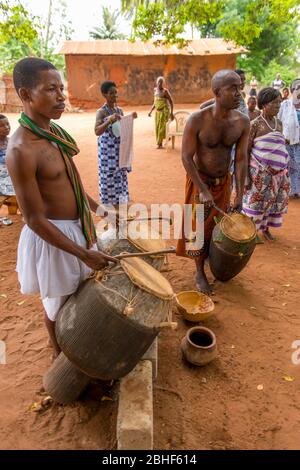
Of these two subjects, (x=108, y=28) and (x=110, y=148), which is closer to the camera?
(x=110, y=148)

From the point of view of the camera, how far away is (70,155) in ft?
6.59

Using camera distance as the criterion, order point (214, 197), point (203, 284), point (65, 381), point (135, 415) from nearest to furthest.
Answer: point (135, 415) < point (65, 381) < point (214, 197) < point (203, 284)

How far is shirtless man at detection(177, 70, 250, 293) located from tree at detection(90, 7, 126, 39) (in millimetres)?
27764

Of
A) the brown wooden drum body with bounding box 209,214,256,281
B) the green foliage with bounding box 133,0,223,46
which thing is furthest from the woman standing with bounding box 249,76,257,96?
the brown wooden drum body with bounding box 209,214,256,281

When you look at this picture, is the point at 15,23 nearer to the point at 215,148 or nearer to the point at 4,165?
the point at 4,165

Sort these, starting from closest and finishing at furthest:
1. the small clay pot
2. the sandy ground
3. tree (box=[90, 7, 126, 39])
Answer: the sandy ground < the small clay pot < tree (box=[90, 7, 126, 39])

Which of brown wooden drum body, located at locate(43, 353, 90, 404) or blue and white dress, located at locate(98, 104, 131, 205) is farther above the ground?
blue and white dress, located at locate(98, 104, 131, 205)

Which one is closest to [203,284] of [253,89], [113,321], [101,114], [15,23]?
[113,321]

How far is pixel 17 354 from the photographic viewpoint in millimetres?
2756

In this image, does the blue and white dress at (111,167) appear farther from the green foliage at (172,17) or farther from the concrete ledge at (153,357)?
the green foliage at (172,17)

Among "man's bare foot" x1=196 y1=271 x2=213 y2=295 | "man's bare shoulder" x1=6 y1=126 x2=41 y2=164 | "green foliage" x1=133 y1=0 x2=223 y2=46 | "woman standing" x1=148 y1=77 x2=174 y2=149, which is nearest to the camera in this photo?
"man's bare shoulder" x1=6 y1=126 x2=41 y2=164

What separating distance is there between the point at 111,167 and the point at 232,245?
2593 mm

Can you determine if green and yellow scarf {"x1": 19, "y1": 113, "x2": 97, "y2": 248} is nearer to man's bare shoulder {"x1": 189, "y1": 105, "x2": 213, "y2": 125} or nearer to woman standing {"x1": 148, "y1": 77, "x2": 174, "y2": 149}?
man's bare shoulder {"x1": 189, "y1": 105, "x2": 213, "y2": 125}

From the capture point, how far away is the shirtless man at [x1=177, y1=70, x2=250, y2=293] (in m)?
3.05
